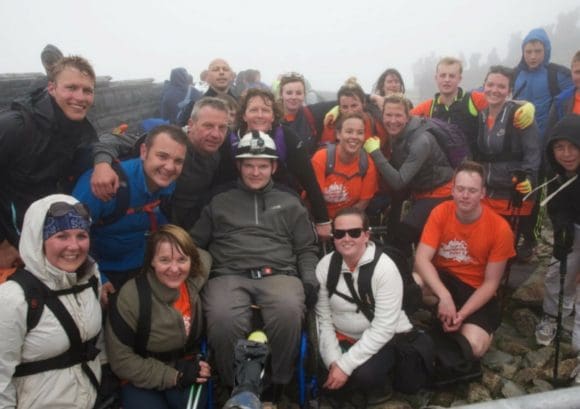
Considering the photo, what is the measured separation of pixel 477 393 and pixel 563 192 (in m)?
2.28

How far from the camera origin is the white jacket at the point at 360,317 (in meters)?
3.86

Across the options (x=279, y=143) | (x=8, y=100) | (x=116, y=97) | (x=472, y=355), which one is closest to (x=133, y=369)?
(x=279, y=143)

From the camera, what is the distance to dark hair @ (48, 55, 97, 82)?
12.0 feet

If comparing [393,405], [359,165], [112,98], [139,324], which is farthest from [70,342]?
[112,98]

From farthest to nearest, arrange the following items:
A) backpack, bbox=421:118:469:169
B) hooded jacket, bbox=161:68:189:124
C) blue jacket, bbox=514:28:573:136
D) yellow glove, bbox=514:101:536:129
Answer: hooded jacket, bbox=161:68:189:124
blue jacket, bbox=514:28:573:136
backpack, bbox=421:118:469:169
yellow glove, bbox=514:101:536:129

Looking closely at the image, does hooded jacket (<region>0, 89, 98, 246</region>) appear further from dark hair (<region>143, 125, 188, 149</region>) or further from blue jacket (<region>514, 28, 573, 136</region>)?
blue jacket (<region>514, 28, 573, 136</region>)

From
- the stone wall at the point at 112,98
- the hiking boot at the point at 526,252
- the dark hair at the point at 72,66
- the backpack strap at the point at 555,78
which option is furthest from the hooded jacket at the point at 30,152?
the backpack strap at the point at 555,78

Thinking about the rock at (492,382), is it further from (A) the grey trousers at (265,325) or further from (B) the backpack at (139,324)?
(B) the backpack at (139,324)

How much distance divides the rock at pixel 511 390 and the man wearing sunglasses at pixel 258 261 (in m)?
2.15

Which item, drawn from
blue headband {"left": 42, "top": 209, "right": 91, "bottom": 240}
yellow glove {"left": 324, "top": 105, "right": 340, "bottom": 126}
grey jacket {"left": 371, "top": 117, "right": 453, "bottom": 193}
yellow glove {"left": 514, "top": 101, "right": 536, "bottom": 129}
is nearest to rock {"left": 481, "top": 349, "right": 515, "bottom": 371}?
grey jacket {"left": 371, "top": 117, "right": 453, "bottom": 193}

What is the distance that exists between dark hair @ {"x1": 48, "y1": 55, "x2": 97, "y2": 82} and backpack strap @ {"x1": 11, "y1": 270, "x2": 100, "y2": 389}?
6.01 ft

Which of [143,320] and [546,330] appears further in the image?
[546,330]

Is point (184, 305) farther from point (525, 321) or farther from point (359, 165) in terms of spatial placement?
point (525, 321)

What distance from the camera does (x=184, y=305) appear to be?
3650 mm
